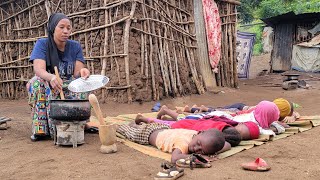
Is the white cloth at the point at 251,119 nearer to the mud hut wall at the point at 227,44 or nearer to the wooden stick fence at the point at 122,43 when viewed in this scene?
the wooden stick fence at the point at 122,43

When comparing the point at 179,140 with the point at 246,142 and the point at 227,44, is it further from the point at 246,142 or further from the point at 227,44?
the point at 227,44

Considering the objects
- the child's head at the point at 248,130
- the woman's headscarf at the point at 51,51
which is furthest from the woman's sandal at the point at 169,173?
the woman's headscarf at the point at 51,51

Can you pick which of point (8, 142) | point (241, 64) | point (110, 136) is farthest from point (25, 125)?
point (241, 64)

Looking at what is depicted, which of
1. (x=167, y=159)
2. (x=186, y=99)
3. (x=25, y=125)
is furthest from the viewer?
(x=186, y=99)

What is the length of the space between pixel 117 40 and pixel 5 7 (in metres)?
3.70

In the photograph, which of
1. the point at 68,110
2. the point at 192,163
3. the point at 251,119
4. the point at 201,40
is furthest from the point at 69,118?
the point at 201,40

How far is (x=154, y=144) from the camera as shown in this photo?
3.26m

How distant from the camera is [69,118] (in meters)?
3.21

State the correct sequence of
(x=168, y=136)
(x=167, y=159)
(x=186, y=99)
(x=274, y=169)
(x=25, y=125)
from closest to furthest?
(x=274, y=169)
(x=167, y=159)
(x=168, y=136)
(x=25, y=125)
(x=186, y=99)

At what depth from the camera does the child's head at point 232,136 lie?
319 centimetres

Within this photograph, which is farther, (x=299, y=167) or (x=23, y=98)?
(x=23, y=98)

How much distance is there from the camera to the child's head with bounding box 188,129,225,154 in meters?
2.80

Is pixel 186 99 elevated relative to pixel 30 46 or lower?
lower

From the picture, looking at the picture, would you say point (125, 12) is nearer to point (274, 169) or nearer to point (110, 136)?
point (110, 136)
